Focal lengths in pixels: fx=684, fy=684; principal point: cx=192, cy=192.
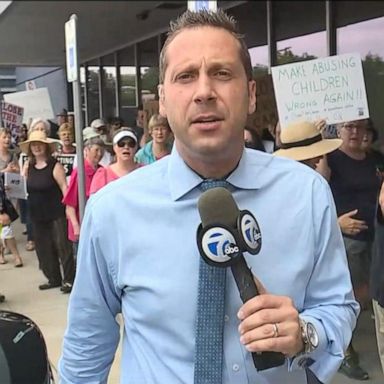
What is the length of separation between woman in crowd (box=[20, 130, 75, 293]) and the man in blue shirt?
5579 mm

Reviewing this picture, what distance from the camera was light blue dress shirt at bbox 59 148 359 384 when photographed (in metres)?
1.38

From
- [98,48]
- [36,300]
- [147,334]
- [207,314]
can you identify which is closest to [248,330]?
[207,314]

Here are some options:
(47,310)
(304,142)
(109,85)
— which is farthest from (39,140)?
(109,85)

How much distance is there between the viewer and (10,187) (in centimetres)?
788

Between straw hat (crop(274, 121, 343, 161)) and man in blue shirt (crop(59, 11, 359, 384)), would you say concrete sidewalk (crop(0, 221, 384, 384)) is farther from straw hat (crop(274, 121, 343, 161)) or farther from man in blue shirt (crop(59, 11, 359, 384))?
man in blue shirt (crop(59, 11, 359, 384))

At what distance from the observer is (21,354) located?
93.4 inches

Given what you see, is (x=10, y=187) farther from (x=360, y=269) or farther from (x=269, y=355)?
(x=269, y=355)

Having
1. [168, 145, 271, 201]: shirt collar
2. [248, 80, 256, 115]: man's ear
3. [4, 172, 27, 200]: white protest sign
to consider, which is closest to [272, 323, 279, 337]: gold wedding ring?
[168, 145, 271, 201]: shirt collar

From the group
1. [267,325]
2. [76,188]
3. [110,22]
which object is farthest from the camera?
[110,22]

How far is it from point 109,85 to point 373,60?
9840mm

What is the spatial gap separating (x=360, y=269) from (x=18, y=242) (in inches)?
266

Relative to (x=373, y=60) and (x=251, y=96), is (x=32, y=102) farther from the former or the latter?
(x=251, y=96)

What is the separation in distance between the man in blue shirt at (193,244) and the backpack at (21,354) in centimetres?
83

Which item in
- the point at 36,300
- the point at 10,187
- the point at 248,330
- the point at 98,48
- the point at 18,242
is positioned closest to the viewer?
the point at 248,330
